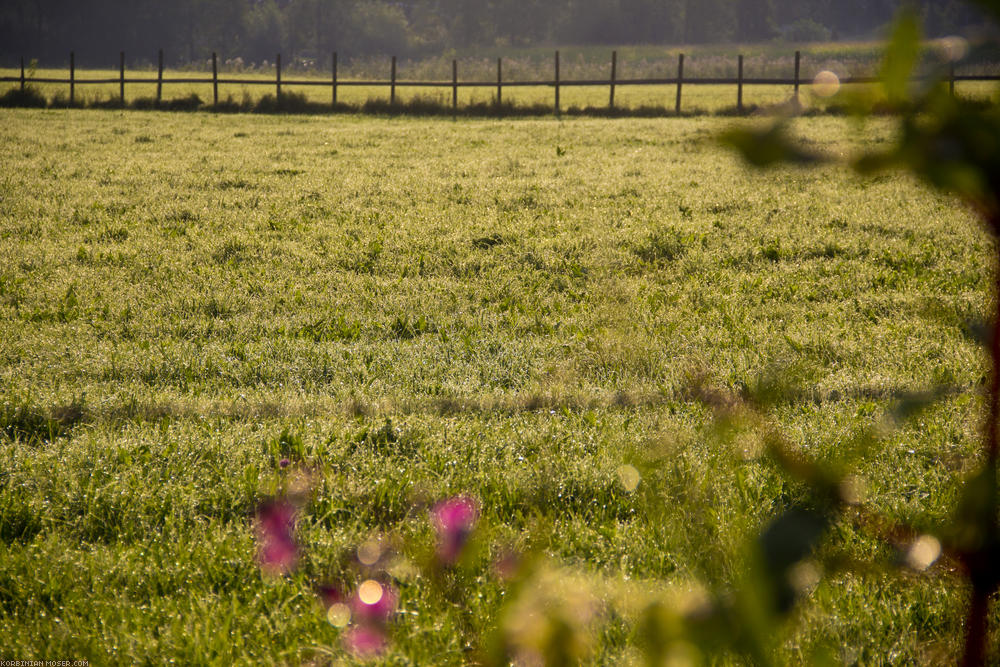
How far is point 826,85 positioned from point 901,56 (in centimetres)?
9

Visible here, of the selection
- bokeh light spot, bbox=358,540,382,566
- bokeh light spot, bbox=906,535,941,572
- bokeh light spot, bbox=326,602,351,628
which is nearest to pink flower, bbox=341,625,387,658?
bokeh light spot, bbox=326,602,351,628

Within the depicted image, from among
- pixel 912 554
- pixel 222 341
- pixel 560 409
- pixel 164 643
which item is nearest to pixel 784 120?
pixel 912 554

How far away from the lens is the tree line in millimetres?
107375

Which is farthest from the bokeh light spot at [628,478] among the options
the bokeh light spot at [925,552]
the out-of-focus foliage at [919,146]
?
the out-of-focus foliage at [919,146]

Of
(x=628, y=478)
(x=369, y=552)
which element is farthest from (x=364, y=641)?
(x=628, y=478)

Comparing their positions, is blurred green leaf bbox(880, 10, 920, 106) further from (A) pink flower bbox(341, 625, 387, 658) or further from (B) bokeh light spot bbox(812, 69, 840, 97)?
(A) pink flower bbox(341, 625, 387, 658)

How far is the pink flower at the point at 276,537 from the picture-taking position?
2709 mm

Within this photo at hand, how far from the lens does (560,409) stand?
4219 millimetres

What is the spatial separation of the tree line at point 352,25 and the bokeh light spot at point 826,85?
12014cm

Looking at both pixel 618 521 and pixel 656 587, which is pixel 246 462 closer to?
pixel 618 521

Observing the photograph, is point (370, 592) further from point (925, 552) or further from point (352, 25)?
point (352, 25)

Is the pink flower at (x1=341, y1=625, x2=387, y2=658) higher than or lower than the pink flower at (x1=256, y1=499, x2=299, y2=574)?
lower

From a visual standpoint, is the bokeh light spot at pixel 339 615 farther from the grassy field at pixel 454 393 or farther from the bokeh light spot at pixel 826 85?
the bokeh light spot at pixel 826 85

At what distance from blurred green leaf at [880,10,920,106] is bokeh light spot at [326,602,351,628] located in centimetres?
226
